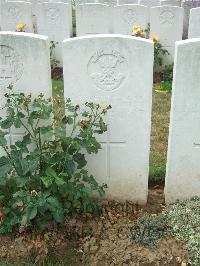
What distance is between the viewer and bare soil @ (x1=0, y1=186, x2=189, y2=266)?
3379mm

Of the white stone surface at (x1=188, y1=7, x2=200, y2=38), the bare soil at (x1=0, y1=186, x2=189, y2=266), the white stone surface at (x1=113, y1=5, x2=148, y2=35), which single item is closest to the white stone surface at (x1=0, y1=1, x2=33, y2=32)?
the white stone surface at (x1=113, y1=5, x2=148, y2=35)

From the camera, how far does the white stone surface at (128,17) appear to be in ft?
25.8

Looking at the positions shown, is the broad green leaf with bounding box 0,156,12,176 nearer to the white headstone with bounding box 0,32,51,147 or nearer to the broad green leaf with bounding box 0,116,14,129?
the broad green leaf with bounding box 0,116,14,129

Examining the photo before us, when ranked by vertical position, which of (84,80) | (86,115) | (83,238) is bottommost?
(83,238)

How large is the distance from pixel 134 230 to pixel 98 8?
18.2 ft

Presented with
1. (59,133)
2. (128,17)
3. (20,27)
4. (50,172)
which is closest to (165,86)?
(128,17)

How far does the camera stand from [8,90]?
3705 millimetres

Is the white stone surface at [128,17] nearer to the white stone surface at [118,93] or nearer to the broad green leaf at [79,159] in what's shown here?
the white stone surface at [118,93]

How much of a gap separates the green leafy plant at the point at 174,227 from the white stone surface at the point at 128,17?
16.2 ft

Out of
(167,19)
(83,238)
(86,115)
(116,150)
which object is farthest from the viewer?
(167,19)

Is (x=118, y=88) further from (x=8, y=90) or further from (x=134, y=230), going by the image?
(x=134, y=230)

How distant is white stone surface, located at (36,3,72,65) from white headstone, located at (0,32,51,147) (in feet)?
15.4

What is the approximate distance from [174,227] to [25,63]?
6.04 feet

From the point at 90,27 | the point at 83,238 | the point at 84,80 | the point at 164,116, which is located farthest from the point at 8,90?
the point at 90,27
